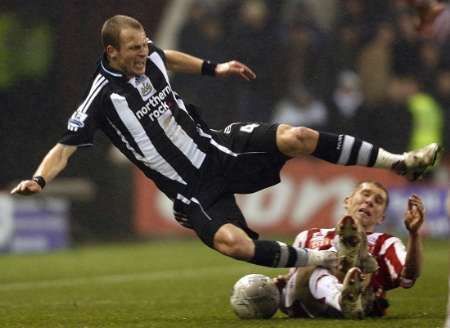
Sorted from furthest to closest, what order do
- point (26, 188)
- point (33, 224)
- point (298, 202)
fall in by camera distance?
point (298, 202), point (33, 224), point (26, 188)

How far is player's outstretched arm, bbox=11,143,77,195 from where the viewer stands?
25.7 ft

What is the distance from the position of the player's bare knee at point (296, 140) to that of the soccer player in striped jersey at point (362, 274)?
52cm

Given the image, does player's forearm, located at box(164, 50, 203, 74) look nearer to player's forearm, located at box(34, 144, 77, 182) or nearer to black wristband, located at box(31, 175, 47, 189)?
player's forearm, located at box(34, 144, 77, 182)

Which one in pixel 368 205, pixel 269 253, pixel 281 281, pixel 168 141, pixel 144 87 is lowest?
pixel 281 281

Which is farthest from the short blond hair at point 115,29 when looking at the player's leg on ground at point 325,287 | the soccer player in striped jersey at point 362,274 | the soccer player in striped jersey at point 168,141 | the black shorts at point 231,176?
the player's leg on ground at point 325,287

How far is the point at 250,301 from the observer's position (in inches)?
321

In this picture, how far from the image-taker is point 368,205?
26.9ft

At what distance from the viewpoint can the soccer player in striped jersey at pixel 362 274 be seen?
25.7ft

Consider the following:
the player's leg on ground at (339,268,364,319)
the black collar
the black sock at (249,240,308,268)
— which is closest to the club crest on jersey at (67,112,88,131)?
the black collar

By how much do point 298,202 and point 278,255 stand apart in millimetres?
8785

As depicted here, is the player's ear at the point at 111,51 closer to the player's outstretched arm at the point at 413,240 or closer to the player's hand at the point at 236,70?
the player's hand at the point at 236,70

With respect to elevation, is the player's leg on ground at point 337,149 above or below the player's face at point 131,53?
below

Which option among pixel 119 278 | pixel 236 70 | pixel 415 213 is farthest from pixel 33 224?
pixel 415 213

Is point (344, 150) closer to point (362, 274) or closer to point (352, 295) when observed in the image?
point (362, 274)
